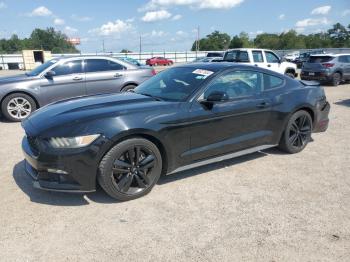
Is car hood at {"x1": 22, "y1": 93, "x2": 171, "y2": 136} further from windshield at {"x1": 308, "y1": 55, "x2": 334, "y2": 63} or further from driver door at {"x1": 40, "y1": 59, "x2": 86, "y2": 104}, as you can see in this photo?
windshield at {"x1": 308, "y1": 55, "x2": 334, "y2": 63}

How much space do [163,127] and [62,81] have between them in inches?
204

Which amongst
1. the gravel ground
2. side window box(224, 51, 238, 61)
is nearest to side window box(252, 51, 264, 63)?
side window box(224, 51, 238, 61)

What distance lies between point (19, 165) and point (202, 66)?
303cm

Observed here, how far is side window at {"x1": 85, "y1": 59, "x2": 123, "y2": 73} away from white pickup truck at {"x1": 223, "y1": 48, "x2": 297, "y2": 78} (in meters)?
6.90

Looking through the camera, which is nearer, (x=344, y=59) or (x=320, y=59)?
(x=320, y=59)

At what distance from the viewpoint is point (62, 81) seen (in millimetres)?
8211

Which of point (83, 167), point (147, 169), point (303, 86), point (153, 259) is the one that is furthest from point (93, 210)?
point (303, 86)

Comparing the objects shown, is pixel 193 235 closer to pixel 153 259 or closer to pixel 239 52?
pixel 153 259

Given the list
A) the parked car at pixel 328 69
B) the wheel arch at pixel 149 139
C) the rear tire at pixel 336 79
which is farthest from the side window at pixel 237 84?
the rear tire at pixel 336 79

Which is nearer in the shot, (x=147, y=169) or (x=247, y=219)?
(x=247, y=219)

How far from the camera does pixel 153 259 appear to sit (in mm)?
2828

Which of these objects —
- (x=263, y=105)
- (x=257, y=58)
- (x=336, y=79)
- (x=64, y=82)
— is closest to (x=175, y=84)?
(x=263, y=105)

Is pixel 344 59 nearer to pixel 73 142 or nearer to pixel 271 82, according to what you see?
pixel 271 82

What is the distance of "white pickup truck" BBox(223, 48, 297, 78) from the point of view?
1423 centimetres
